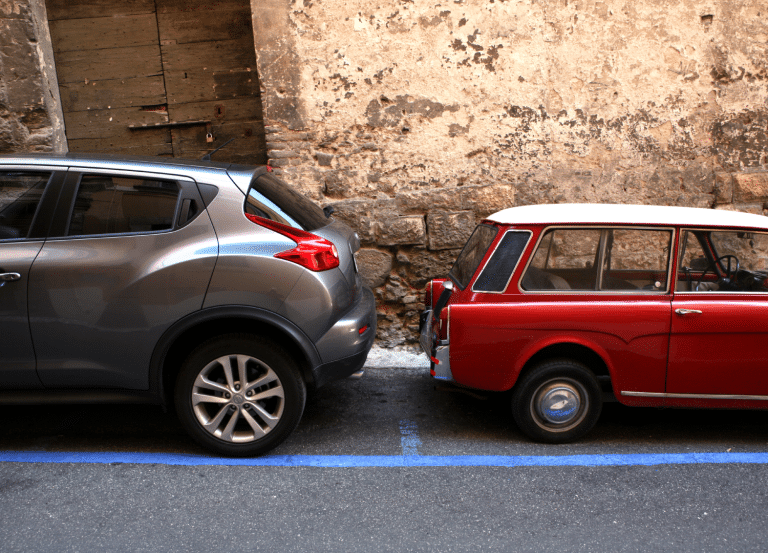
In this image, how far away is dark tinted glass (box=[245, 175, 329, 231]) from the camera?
3.37m

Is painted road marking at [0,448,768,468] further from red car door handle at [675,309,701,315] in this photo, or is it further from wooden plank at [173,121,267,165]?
wooden plank at [173,121,267,165]

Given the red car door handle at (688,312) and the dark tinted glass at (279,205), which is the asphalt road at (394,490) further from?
the dark tinted glass at (279,205)

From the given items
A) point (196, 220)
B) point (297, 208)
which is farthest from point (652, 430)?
point (196, 220)

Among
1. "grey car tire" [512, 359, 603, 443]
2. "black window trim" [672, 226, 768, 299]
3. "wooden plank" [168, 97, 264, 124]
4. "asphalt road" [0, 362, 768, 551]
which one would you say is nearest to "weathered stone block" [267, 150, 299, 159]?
"wooden plank" [168, 97, 264, 124]

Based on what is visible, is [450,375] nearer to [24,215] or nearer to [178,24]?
[24,215]

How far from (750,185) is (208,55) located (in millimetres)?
5417

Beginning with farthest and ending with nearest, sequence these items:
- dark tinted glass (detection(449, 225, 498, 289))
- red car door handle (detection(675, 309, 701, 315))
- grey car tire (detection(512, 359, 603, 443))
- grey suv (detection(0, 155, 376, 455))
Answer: dark tinted glass (detection(449, 225, 498, 289)) < grey car tire (detection(512, 359, 603, 443)) < red car door handle (detection(675, 309, 701, 315)) < grey suv (detection(0, 155, 376, 455))

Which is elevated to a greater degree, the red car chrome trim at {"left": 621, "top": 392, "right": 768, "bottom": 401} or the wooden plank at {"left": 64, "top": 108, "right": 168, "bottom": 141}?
the wooden plank at {"left": 64, "top": 108, "right": 168, "bottom": 141}

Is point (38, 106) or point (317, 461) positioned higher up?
point (38, 106)

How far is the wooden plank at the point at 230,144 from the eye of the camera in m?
6.12

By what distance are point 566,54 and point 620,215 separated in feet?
8.81

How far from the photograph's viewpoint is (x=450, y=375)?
3.53 meters

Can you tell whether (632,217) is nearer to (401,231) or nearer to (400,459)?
(400,459)

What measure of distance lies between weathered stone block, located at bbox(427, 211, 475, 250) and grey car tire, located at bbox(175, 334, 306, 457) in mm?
2732
